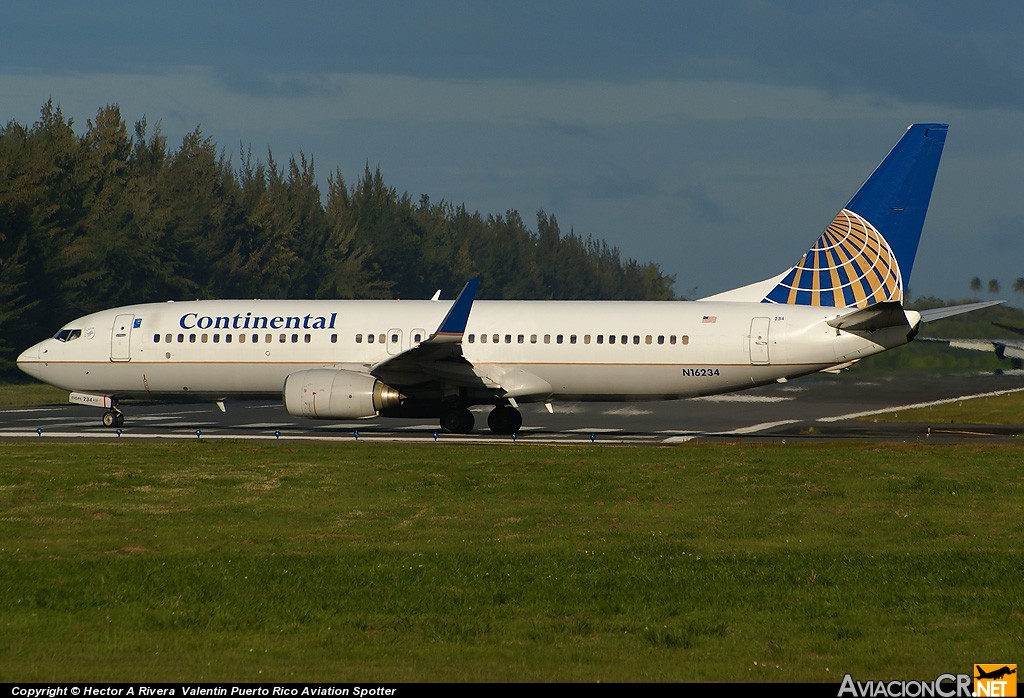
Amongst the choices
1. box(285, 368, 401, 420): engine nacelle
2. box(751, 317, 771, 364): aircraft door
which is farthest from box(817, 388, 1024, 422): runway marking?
box(285, 368, 401, 420): engine nacelle

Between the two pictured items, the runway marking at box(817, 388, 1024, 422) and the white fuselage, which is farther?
the runway marking at box(817, 388, 1024, 422)

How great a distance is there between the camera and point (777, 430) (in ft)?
125

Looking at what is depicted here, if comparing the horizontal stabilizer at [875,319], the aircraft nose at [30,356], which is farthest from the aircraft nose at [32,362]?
the horizontal stabilizer at [875,319]

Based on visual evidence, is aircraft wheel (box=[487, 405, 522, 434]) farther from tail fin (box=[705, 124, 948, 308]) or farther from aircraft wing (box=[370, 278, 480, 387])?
tail fin (box=[705, 124, 948, 308])

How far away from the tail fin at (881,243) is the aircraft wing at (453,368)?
7.50m

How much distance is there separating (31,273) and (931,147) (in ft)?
179

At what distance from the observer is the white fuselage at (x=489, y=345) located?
33.7m

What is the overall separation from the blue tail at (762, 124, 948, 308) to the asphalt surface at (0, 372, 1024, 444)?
397 centimetres

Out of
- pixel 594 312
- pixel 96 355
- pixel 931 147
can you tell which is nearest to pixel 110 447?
pixel 96 355

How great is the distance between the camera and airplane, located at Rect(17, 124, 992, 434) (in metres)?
33.4

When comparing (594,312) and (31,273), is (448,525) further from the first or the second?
(31,273)

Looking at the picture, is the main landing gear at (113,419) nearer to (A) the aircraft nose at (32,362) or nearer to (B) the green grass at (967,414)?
(A) the aircraft nose at (32,362)

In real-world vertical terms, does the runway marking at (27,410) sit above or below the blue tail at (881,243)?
below

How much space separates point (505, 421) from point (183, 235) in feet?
221
